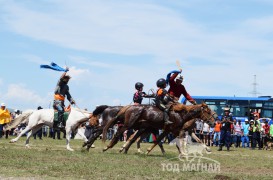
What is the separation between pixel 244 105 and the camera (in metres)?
40.4

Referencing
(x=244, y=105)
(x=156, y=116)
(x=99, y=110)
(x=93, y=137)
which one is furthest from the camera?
(x=244, y=105)

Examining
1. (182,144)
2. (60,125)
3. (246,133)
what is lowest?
(182,144)

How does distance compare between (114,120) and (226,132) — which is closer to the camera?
(114,120)

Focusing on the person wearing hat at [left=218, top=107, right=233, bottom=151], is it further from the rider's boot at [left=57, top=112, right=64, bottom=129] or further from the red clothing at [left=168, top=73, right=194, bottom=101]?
the rider's boot at [left=57, top=112, right=64, bottom=129]

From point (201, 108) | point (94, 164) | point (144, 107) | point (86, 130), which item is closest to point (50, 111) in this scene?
point (144, 107)

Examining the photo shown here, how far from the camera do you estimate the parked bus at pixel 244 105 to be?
39.4 meters

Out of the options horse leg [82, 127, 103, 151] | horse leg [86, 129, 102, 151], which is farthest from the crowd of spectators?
horse leg [86, 129, 102, 151]

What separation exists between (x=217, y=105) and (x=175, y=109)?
80.0ft

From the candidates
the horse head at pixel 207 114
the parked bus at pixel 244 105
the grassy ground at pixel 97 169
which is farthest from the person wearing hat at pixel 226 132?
the parked bus at pixel 244 105

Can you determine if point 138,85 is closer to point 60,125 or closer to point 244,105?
point 60,125

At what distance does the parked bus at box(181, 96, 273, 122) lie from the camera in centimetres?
3941

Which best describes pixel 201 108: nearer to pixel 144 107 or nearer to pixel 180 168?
pixel 144 107

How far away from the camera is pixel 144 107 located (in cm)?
1728

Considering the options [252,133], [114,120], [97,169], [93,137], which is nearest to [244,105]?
[252,133]
